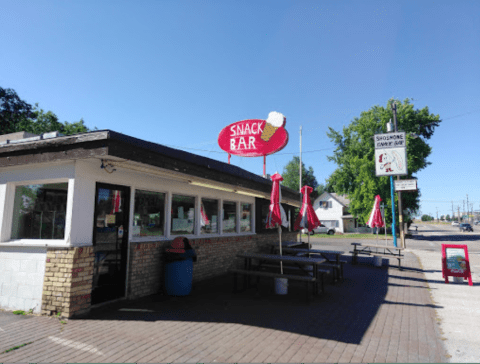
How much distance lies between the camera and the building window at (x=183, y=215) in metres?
7.46

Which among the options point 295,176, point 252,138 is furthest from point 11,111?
point 295,176

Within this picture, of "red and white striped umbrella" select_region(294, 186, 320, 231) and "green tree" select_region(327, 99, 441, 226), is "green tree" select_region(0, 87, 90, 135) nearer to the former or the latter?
"red and white striped umbrella" select_region(294, 186, 320, 231)

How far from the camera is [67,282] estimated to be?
4.84 metres

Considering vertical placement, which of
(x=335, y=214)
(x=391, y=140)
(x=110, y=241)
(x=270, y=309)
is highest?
(x=391, y=140)

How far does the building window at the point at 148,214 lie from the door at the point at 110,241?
30 centimetres

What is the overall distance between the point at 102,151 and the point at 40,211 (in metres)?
2.27

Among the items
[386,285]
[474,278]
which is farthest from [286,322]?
[474,278]

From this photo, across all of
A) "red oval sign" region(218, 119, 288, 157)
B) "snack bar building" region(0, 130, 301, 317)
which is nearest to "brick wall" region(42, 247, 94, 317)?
"snack bar building" region(0, 130, 301, 317)

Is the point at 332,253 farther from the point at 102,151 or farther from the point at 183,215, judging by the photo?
the point at 102,151

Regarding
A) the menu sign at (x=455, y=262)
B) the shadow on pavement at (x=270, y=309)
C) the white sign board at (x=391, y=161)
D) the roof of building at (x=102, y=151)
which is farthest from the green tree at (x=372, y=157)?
the roof of building at (x=102, y=151)

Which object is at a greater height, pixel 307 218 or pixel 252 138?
pixel 252 138

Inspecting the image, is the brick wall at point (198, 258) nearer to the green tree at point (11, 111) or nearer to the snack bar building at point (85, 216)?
the snack bar building at point (85, 216)

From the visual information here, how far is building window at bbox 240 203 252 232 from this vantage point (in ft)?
34.6

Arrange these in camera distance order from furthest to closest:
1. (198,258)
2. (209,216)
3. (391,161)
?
(391,161)
(209,216)
(198,258)
